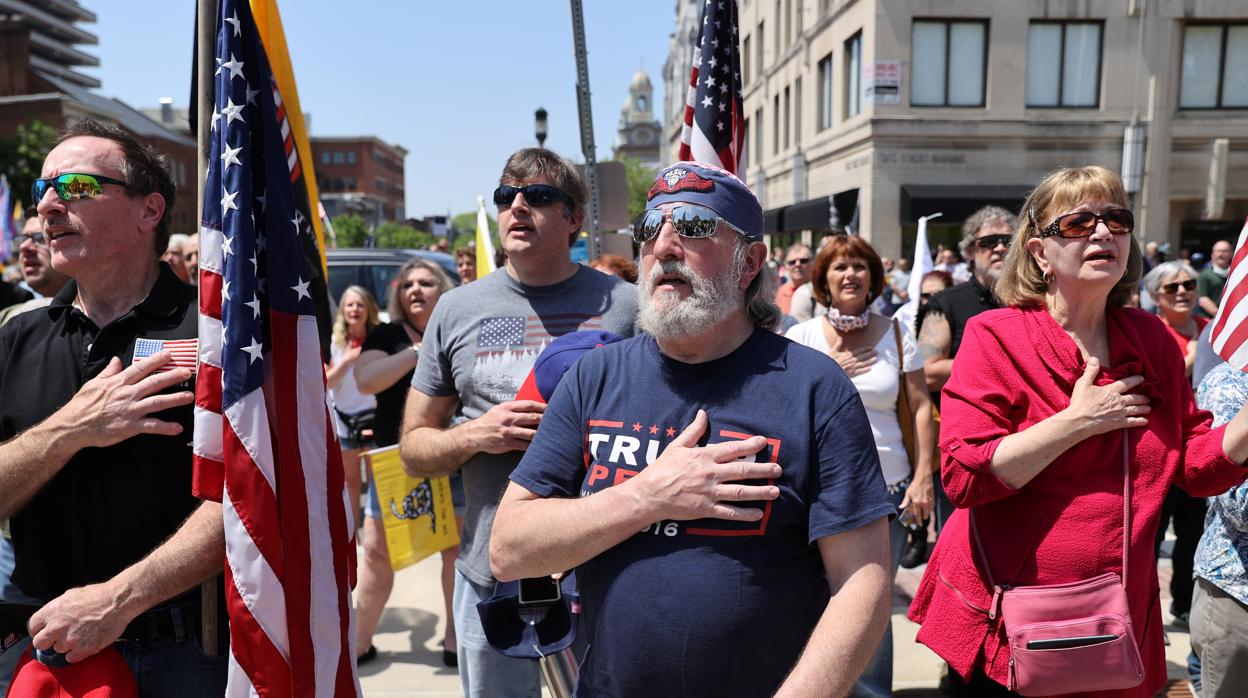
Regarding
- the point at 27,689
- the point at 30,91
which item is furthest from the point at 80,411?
the point at 30,91

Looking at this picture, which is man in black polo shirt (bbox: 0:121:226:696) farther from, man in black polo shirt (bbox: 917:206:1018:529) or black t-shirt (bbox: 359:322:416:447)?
man in black polo shirt (bbox: 917:206:1018:529)

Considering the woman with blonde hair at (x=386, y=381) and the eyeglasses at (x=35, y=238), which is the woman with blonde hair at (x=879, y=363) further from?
the eyeglasses at (x=35, y=238)

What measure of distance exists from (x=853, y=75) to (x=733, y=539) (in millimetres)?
25612

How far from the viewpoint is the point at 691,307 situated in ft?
6.56

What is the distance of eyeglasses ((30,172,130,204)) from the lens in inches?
91.9

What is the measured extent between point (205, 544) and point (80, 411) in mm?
452

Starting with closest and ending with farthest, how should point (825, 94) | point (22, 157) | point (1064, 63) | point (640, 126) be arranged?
point (1064, 63), point (825, 94), point (22, 157), point (640, 126)

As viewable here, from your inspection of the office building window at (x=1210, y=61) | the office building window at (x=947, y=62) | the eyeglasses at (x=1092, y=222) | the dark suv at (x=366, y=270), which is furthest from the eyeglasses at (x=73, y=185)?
the office building window at (x=1210, y=61)

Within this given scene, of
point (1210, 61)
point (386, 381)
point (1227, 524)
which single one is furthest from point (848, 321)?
point (1210, 61)

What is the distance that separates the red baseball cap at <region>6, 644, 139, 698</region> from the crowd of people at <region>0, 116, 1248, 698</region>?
1.1 inches

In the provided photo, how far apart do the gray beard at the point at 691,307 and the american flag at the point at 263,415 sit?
1066 mm

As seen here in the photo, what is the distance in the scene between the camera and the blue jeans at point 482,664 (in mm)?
3037

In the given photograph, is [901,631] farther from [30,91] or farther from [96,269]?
[30,91]

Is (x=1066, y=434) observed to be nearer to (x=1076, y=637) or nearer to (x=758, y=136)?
(x=1076, y=637)
